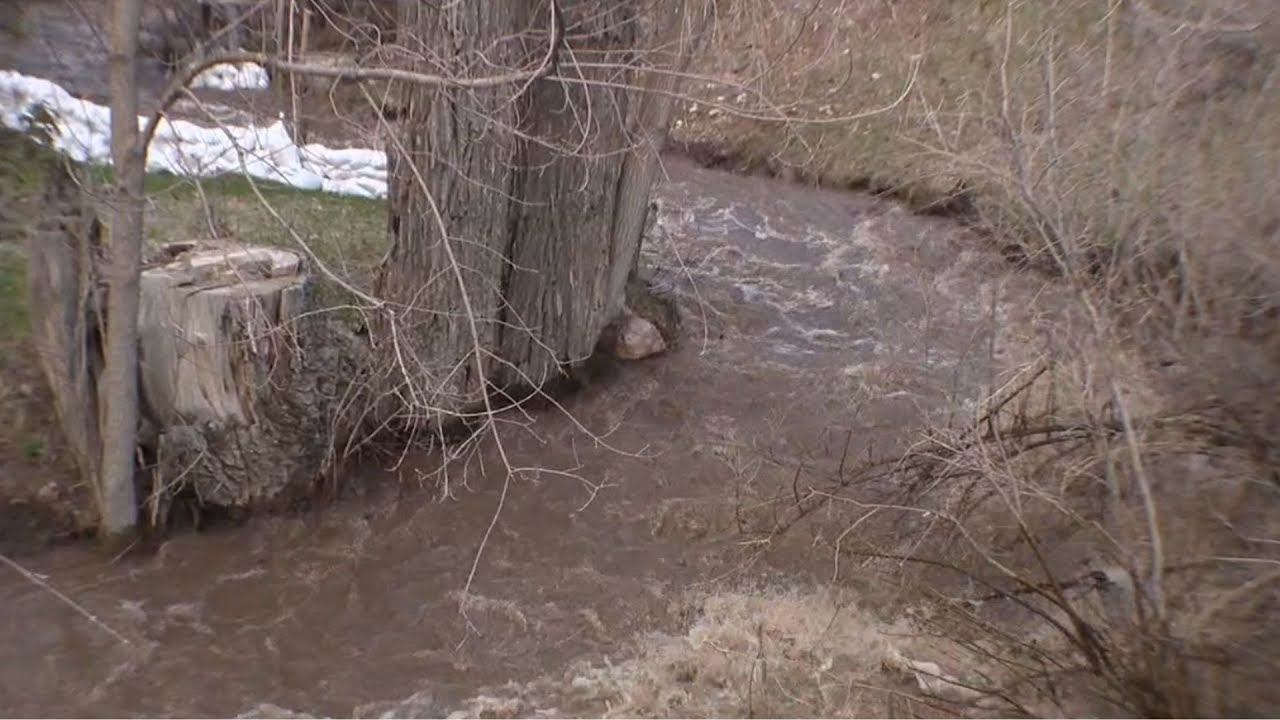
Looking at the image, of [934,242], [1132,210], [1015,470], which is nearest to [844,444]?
[1015,470]

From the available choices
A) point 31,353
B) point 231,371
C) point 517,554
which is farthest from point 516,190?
point 31,353

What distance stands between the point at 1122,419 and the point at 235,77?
387 cm

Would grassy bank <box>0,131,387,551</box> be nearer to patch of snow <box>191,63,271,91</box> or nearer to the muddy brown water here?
the muddy brown water

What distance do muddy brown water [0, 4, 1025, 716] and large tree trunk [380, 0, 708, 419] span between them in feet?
2.02

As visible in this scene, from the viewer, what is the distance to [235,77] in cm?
455

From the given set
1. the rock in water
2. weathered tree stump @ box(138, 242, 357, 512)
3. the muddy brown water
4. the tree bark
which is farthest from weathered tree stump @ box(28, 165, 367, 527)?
the rock in water

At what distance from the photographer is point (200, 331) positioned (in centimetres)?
493

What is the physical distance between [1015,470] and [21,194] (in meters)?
4.74

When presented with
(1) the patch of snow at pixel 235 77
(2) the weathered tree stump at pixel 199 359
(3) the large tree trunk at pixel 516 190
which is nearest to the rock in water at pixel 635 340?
(3) the large tree trunk at pixel 516 190

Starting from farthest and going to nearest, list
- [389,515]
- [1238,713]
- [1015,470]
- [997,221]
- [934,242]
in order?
1. [934,242]
2. [997,221]
3. [389,515]
4. [1015,470]
5. [1238,713]

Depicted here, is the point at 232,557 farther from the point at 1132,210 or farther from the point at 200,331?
the point at 1132,210

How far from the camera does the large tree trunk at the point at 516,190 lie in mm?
5469

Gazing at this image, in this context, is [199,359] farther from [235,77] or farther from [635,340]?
[635,340]

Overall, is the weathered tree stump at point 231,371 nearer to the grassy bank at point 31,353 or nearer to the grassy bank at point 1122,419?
the grassy bank at point 31,353
